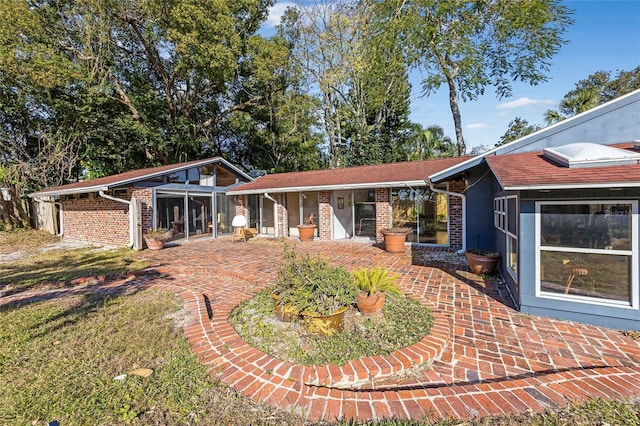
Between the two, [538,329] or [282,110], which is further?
[282,110]

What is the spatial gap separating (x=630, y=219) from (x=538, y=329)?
6.34 feet

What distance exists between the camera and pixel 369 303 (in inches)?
161

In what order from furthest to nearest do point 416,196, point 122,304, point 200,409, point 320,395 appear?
point 416,196, point 122,304, point 320,395, point 200,409

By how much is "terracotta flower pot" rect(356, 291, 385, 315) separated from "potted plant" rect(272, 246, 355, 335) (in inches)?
10.1

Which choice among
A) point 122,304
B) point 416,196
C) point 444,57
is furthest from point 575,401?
point 444,57

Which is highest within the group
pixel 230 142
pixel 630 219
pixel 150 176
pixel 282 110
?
pixel 282 110

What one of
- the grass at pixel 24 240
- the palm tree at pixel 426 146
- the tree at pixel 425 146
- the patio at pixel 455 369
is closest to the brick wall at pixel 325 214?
the patio at pixel 455 369

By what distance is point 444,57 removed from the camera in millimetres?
17547

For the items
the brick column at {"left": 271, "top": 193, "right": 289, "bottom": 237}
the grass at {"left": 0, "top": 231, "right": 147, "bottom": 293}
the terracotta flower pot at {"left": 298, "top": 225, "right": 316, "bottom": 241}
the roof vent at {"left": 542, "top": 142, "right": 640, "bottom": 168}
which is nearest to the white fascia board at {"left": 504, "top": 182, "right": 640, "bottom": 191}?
the roof vent at {"left": 542, "top": 142, "right": 640, "bottom": 168}

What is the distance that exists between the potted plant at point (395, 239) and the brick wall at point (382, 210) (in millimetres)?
1651

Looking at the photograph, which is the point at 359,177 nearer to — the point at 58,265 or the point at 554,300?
the point at 554,300

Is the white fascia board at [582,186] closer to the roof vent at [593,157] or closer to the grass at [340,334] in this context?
the roof vent at [593,157]

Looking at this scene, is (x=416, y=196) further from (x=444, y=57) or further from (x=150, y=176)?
(x=444, y=57)

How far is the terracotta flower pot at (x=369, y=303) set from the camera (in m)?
4.11
